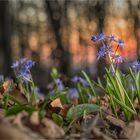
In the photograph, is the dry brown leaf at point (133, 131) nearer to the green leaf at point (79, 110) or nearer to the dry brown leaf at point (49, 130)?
the dry brown leaf at point (49, 130)

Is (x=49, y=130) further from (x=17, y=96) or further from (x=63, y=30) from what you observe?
(x=63, y=30)

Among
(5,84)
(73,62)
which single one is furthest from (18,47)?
(5,84)

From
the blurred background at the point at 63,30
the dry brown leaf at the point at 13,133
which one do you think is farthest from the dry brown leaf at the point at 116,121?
the blurred background at the point at 63,30

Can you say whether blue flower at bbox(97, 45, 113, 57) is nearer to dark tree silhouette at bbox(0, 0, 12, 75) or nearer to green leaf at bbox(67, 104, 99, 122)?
green leaf at bbox(67, 104, 99, 122)

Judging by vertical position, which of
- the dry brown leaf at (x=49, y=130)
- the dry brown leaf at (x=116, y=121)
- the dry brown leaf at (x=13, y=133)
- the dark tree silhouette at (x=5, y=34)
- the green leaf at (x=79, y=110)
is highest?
the dry brown leaf at (x=13, y=133)

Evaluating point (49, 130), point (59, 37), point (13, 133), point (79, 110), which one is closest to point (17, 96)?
point (79, 110)

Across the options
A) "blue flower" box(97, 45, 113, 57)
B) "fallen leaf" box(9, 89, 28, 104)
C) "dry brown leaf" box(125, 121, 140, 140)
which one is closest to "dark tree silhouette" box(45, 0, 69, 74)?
"fallen leaf" box(9, 89, 28, 104)

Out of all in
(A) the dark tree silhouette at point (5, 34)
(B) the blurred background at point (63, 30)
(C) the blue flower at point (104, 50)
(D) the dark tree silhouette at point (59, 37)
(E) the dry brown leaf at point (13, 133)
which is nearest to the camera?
(E) the dry brown leaf at point (13, 133)
